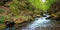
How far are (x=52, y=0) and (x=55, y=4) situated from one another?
0.68 meters

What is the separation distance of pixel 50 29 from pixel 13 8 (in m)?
4.99

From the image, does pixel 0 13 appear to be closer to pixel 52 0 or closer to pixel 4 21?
A: pixel 4 21

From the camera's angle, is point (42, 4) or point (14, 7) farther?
point (42, 4)

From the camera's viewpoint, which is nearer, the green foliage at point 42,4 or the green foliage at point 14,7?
the green foliage at point 14,7

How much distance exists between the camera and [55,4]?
13891 millimetres

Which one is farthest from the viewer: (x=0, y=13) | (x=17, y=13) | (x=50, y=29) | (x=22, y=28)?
(x=17, y=13)

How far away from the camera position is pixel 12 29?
8305 mm

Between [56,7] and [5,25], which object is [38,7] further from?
[5,25]

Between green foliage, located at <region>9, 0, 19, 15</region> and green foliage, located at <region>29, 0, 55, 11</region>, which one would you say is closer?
green foliage, located at <region>9, 0, 19, 15</region>

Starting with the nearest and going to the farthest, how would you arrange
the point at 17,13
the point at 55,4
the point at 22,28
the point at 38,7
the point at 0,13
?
1. the point at 22,28
2. the point at 0,13
3. the point at 17,13
4. the point at 55,4
5. the point at 38,7

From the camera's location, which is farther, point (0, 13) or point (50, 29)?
point (0, 13)

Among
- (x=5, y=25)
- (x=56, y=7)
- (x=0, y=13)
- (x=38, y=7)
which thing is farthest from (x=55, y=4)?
(x=5, y=25)

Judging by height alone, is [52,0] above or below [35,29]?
above

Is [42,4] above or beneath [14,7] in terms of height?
beneath
